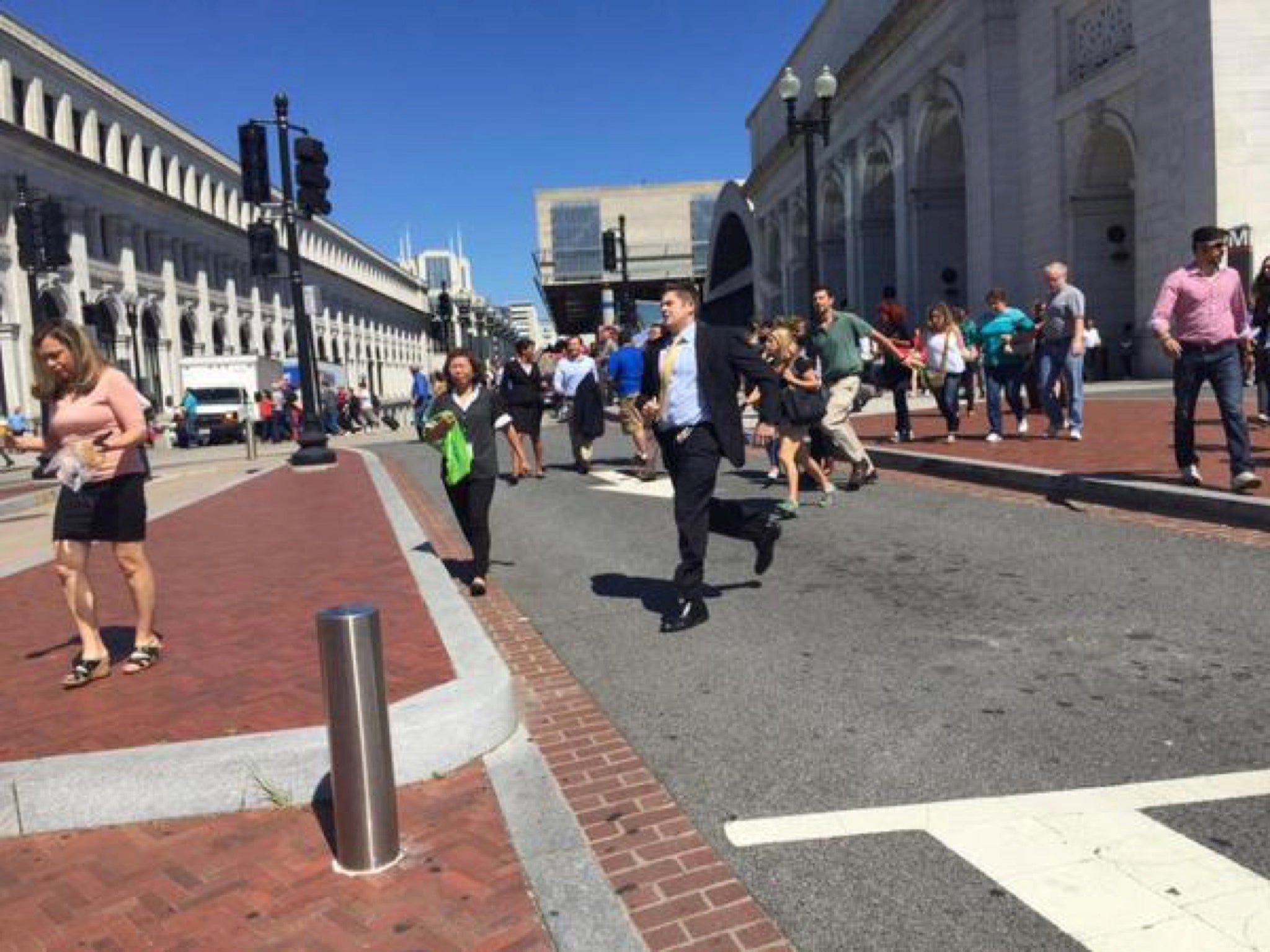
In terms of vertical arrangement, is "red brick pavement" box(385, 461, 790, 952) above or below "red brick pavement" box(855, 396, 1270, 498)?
below

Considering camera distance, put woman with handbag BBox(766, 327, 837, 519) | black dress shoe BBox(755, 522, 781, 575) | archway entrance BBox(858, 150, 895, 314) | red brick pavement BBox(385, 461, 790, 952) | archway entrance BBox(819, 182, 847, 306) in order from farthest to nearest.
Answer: archway entrance BBox(819, 182, 847, 306), archway entrance BBox(858, 150, 895, 314), woman with handbag BBox(766, 327, 837, 519), black dress shoe BBox(755, 522, 781, 575), red brick pavement BBox(385, 461, 790, 952)

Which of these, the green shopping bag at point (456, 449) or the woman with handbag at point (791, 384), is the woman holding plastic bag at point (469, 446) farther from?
the woman with handbag at point (791, 384)

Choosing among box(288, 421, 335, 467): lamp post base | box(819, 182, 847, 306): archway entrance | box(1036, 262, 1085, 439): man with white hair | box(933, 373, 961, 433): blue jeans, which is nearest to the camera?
box(1036, 262, 1085, 439): man with white hair

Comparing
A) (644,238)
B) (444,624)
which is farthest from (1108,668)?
(644,238)

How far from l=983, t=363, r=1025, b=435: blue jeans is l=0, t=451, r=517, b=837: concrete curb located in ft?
32.3

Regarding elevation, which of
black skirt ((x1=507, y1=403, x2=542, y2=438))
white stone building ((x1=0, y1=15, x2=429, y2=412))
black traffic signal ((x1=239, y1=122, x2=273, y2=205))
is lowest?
black skirt ((x1=507, y1=403, x2=542, y2=438))

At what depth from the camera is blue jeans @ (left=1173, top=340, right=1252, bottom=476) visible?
743 cm

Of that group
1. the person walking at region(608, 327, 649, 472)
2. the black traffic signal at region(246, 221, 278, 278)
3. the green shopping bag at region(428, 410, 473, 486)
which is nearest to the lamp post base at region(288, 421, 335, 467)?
the black traffic signal at region(246, 221, 278, 278)

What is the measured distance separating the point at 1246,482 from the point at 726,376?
434 cm

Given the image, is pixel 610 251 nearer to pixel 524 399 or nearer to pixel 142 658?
pixel 524 399

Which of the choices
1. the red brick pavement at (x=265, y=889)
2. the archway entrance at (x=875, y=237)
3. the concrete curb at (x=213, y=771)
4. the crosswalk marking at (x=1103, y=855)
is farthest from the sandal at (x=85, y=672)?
the archway entrance at (x=875, y=237)

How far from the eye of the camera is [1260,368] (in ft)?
34.2

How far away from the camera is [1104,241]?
24.6 meters

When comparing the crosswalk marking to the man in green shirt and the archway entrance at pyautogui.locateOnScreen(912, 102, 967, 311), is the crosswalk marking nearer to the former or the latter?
the man in green shirt
